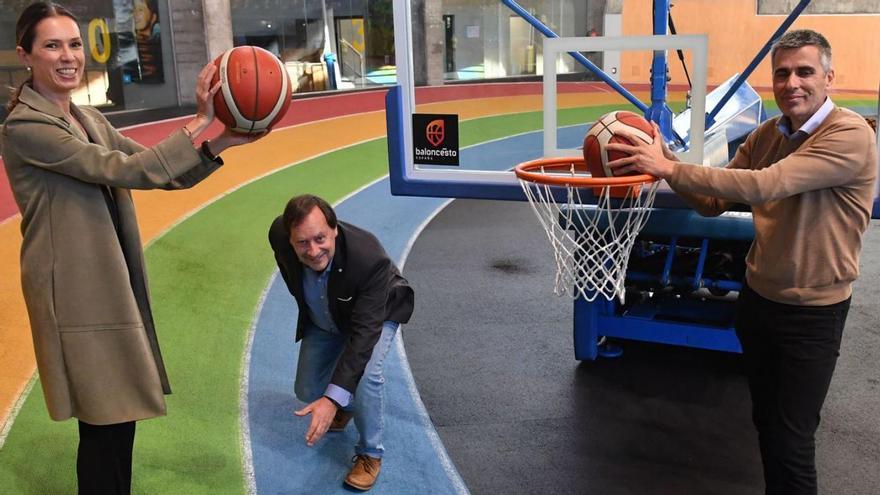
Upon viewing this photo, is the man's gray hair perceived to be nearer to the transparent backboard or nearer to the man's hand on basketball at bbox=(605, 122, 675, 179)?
the man's hand on basketball at bbox=(605, 122, 675, 179)

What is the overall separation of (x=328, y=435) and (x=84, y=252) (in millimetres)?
1741

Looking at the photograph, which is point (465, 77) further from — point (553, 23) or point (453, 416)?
point (453, 416)

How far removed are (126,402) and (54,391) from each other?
0.72 ft

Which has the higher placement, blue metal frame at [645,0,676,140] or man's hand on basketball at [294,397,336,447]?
blue metal frame at [645,0,676,140]

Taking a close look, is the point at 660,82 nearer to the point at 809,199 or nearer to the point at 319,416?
the point at 809,199

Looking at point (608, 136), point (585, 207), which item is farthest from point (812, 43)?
Result: point (585, 207)

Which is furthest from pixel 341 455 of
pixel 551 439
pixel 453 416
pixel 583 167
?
pixel 583 167

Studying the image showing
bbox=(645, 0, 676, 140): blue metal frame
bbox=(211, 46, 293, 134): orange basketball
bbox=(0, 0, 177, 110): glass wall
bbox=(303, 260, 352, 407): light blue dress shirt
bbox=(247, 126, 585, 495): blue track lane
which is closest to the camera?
bbox=(211, 46, 293, 134): orange basketball

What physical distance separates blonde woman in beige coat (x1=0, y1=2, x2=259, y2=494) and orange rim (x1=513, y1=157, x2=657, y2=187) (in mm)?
1199

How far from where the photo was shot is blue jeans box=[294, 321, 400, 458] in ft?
11.0

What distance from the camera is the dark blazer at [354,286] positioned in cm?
310

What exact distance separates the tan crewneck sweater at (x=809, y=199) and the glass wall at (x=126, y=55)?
1343 centimetres

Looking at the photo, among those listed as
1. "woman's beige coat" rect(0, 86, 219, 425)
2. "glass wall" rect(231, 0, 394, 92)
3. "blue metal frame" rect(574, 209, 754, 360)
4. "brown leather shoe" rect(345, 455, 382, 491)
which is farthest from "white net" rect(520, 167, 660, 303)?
"glass wall" rect(231, 0, 394, 92)

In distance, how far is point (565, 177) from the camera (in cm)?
313
